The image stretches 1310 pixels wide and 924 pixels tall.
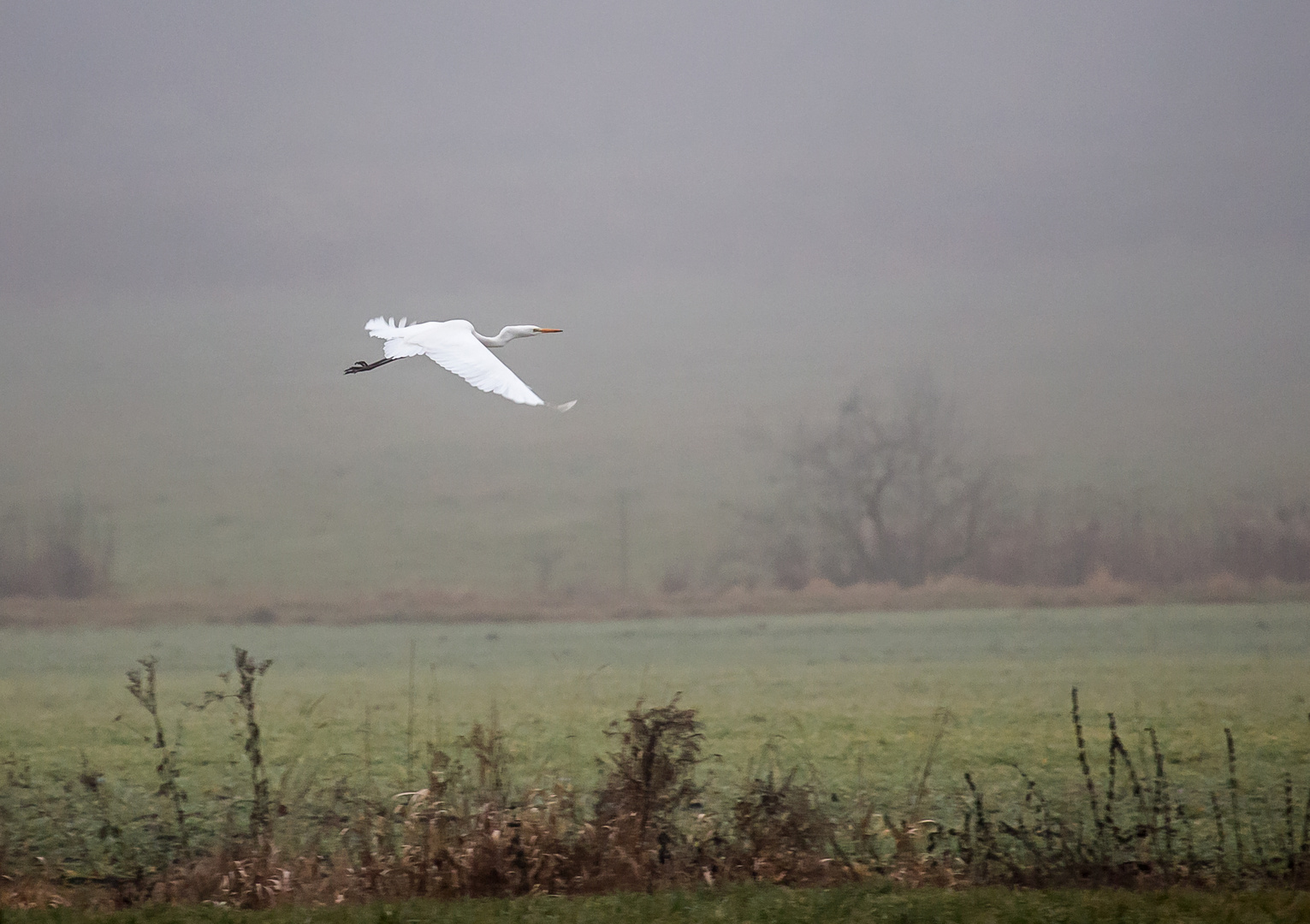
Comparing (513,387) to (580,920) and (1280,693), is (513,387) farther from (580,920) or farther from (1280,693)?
(1280,693)

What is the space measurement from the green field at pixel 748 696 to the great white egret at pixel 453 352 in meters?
3.02

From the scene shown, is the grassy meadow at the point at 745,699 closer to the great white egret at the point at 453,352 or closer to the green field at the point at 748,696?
the green field at the point at 748,696

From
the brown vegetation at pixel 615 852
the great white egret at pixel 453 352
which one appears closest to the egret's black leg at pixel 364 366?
the great white egret at pixel 453 352

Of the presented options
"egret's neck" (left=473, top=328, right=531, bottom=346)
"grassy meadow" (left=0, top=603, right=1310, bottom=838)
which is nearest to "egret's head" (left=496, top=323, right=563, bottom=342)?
"egret's neck" (left=473, top=328, right=531, bottom=346)

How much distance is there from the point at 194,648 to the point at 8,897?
31.0m

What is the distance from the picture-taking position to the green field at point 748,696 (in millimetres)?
12930

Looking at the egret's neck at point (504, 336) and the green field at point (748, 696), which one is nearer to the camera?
the egret's neck at point (504, 336)

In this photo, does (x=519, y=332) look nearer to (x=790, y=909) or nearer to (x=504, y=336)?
(x=504, y=336)

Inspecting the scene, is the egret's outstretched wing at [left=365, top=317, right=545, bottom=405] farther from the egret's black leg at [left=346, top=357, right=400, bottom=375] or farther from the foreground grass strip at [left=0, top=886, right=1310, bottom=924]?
A: the foreground grass strip at [left=0, top=886, right=1310, bottom=924]

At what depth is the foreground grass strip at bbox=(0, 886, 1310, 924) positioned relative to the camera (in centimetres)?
631

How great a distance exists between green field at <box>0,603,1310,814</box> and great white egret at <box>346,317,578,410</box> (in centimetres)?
302

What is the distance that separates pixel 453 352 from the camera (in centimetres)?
696

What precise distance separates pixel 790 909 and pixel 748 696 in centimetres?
1572

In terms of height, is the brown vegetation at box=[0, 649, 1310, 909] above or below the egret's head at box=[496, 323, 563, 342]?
below
